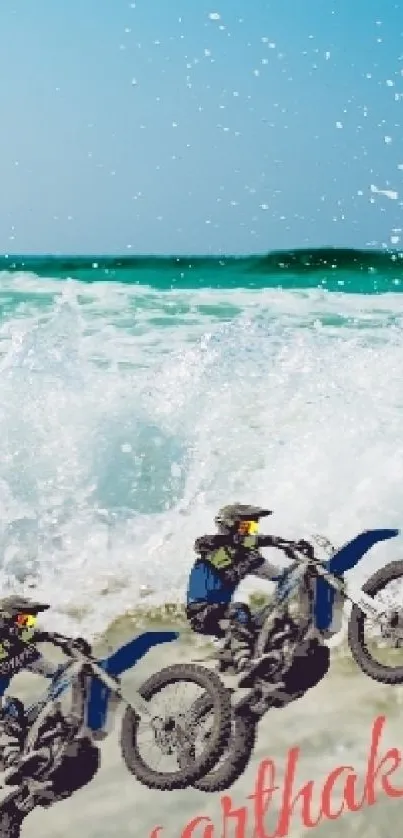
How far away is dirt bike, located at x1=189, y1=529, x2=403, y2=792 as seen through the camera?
5.13 feet

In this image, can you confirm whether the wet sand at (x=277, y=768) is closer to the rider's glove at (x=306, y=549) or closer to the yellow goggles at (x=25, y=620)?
the yellow goggles at (x=25, y=620)

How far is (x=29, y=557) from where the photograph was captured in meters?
3.13

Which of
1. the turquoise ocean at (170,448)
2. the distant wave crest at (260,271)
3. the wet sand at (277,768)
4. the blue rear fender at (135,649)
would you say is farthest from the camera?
the distant wave crest at (260,271)

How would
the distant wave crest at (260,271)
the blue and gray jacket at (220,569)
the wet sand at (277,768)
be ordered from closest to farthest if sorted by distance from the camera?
the blue and gray jacket at (220,569) < the wet sand at (277,768) < the distant wave crest at (260,271)

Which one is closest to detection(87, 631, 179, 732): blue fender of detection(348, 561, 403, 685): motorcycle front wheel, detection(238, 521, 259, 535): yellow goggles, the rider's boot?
the rider's boot

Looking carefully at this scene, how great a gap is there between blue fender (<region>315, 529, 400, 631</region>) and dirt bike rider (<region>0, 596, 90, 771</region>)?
36 cm

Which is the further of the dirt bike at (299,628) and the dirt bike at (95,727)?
the dirt bike at (299,628)

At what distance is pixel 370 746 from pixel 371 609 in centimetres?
50

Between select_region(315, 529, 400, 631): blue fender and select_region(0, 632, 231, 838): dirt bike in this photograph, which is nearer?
select_region(0, 632, 231, 838): dirt bike

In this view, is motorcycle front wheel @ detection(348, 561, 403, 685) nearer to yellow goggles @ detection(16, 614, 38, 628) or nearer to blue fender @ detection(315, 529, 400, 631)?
blue fender @ detection(315, 529, 400, 631)

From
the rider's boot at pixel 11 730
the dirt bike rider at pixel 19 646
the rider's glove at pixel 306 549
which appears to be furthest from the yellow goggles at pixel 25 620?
the rider's glove at pixel 306 549

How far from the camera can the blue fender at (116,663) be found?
1441mm

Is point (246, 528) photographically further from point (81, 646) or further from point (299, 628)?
point (81, 646)

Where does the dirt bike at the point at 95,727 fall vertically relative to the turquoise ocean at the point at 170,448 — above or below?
below
